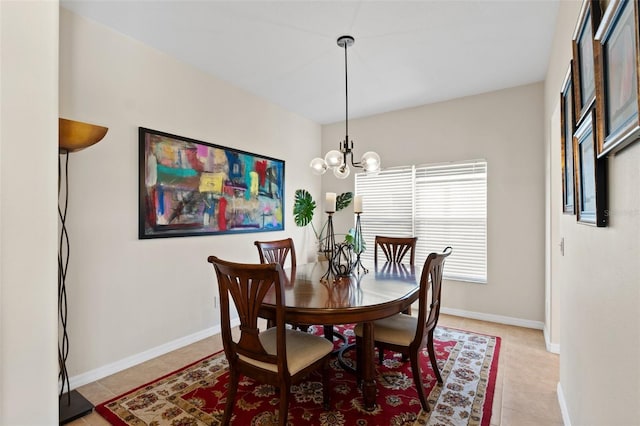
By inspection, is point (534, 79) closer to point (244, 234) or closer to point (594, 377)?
point (594, 377)

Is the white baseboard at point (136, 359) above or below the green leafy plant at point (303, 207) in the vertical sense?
below

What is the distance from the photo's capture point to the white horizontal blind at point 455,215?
153 inches

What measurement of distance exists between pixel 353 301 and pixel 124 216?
205cm

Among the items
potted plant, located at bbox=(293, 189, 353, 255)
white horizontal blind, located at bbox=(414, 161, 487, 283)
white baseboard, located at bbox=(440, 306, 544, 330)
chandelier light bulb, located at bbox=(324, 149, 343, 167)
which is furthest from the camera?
potted plant, located at bbox=(293, 189, 353, 255)

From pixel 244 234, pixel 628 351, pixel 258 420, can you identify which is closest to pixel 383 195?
pixel 244 234

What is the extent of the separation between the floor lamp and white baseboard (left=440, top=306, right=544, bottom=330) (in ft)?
12.3

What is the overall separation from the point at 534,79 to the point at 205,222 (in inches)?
151

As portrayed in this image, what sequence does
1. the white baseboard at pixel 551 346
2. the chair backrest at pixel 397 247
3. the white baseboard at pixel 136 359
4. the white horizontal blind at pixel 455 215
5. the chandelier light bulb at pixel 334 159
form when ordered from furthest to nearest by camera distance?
1. the white horizontal blind at pixel 455 215
2. the chair backrest at pixel 397 247
3. the white baseboard at pixel 551 346
4. the chandelier light bulb at pixel 334 159
5. the white baseboard at pixel 136 359

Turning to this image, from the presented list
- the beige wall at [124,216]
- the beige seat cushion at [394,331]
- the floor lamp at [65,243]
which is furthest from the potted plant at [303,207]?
the floor lamp at [65,243]

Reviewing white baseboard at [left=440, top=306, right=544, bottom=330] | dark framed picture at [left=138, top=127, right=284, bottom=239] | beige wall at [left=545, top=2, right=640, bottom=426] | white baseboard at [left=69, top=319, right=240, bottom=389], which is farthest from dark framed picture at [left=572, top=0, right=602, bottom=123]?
white baseboard at [left=69, top=319, right=240, bottom=389]

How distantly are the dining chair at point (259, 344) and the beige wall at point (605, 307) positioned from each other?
128 centimetres

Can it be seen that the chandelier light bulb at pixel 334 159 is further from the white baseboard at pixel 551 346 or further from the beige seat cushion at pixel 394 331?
the white baseboard at pixel 551 346

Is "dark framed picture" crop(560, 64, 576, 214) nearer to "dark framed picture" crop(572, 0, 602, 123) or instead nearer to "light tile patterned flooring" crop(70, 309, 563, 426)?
"dark framed picture" crop(572, 0, 602, 123)

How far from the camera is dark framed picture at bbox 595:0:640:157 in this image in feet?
2.58
